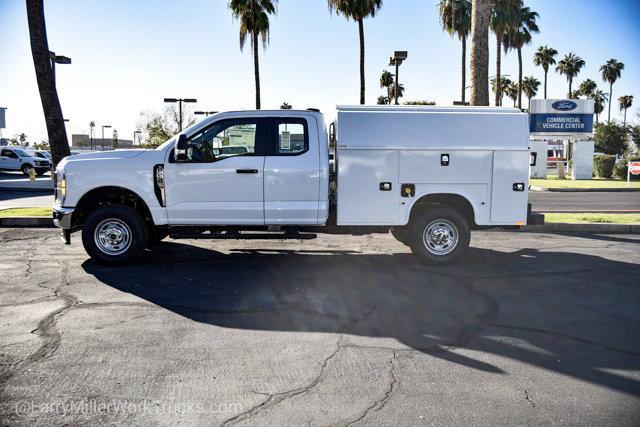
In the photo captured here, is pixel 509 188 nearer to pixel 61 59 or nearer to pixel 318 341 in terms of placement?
pixel 318 341

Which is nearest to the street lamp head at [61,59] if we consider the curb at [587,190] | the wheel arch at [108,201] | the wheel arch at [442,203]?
the wheel arch at [108,201]

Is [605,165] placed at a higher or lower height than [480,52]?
lower

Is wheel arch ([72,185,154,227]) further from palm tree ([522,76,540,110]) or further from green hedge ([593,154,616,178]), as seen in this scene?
palm tree ([522,76,540,110])

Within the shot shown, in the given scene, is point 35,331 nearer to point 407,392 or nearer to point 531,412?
point 407,392

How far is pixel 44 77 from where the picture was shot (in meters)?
12.7

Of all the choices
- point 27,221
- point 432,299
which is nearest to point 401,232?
point 432,299

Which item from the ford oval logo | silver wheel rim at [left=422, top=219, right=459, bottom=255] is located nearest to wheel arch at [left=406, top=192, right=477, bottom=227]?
silver wheel rim at [left=422, top=219, right=459, bottom=255]

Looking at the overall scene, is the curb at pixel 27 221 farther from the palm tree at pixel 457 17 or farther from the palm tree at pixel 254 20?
the palm tree at pixel 457 17

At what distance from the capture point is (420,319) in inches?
212

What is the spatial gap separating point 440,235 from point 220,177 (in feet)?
11.1

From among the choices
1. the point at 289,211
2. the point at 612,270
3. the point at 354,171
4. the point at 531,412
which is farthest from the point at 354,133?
the point at 531,412

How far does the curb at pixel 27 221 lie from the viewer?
37.9 feet

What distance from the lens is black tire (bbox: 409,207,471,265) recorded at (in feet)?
25.5

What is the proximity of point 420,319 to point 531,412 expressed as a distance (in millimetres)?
1962
